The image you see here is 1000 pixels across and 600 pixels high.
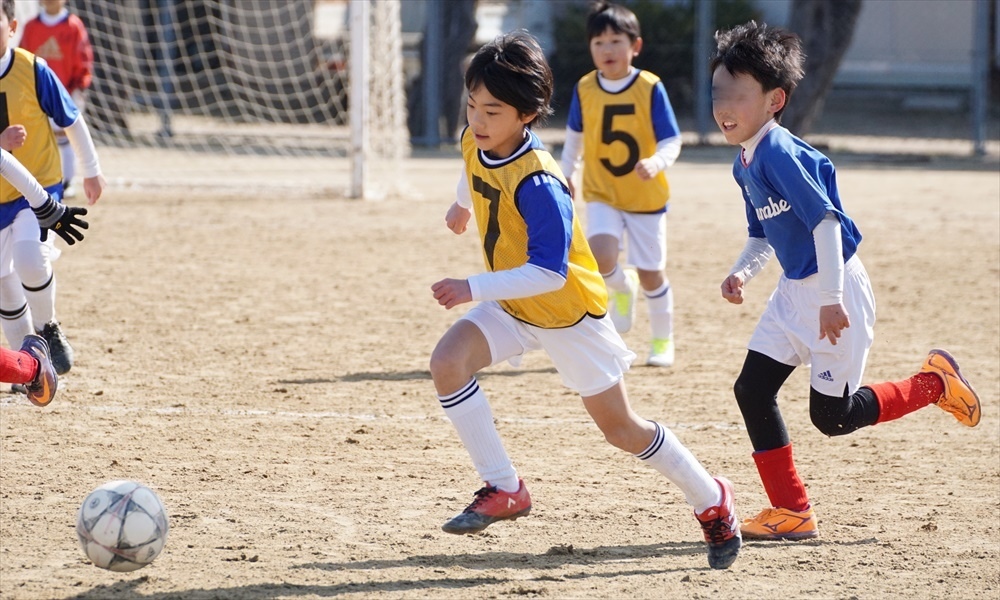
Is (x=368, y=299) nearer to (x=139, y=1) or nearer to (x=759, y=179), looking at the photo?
(x=759, y=179)

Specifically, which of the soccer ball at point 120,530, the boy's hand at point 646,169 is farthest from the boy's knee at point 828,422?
the boy's hand at point 646,169

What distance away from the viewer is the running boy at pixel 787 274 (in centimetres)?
405

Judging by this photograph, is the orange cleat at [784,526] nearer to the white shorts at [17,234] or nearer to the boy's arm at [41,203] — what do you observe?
the boy's arm at [41,203]

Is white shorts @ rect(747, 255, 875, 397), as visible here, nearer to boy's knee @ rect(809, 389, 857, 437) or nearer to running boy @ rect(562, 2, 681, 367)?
boy's knee @ rect(809, 389, 857, 437)

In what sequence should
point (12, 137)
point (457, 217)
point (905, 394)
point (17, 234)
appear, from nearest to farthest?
point (457, 217) < point (905, 394) < point (12, 137) < point (17, 234)

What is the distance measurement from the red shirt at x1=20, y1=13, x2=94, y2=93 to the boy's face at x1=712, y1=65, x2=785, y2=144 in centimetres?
959

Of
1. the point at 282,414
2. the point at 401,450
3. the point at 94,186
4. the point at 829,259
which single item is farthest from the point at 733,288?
the point at 94,186

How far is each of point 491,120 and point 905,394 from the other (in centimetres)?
180

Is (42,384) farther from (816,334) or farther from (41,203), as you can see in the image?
(816,334)

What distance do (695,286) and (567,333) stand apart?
220 inches

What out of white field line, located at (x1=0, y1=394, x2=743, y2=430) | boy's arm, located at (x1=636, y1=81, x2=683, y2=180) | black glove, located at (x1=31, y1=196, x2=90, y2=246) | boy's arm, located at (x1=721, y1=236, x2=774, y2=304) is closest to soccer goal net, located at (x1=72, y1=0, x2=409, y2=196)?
boy's arm, located at (x1=636, y1=81, x2=683, y2=180)

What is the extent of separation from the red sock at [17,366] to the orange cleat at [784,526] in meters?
2.74

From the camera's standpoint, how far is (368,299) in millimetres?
8703

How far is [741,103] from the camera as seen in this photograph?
13.6 feet
